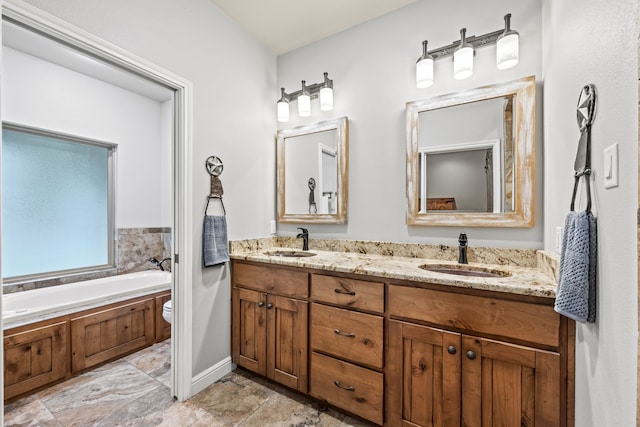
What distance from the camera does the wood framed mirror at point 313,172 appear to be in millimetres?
2244

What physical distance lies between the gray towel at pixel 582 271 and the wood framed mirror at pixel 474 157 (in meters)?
0.83

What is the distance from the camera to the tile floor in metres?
1.62

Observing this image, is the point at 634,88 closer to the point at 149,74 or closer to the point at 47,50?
the point at 149,74

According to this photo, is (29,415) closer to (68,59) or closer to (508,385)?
(508,385)

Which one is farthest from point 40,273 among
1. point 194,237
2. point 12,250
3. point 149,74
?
point 149,74

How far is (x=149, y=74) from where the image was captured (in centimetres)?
164

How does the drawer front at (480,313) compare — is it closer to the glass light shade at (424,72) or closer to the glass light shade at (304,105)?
the glass light shade at (424,72)

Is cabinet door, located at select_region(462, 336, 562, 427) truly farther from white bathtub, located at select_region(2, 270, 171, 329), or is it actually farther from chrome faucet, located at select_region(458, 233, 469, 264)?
white bathtub, located at select_region(2, 270, 171, 329)

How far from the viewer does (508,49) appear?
1576 millimetres

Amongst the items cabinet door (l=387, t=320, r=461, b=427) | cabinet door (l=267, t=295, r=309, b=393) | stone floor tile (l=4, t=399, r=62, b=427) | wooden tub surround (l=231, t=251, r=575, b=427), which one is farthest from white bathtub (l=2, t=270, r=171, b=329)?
cabinet door (l=387, t=320, r=461, b=427)

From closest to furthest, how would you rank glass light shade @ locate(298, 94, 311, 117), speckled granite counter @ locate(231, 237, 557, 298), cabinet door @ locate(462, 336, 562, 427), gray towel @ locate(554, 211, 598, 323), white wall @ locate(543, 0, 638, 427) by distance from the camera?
white wall @ locate(543, 0, 638, 427) < gray towel @ locate(554, 211, 598, 323) < cabinet door @ locate(462, 336, 562, 427) < speckled granite counter @ locate(231, 237, 557, 298) < glass light shade @ locate(298, 94, 311, 117)

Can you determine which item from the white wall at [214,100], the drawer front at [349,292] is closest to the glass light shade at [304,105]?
the white wall at [214,100]

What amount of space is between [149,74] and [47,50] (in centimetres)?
166

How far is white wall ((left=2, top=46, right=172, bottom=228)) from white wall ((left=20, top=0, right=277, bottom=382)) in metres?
1.58
